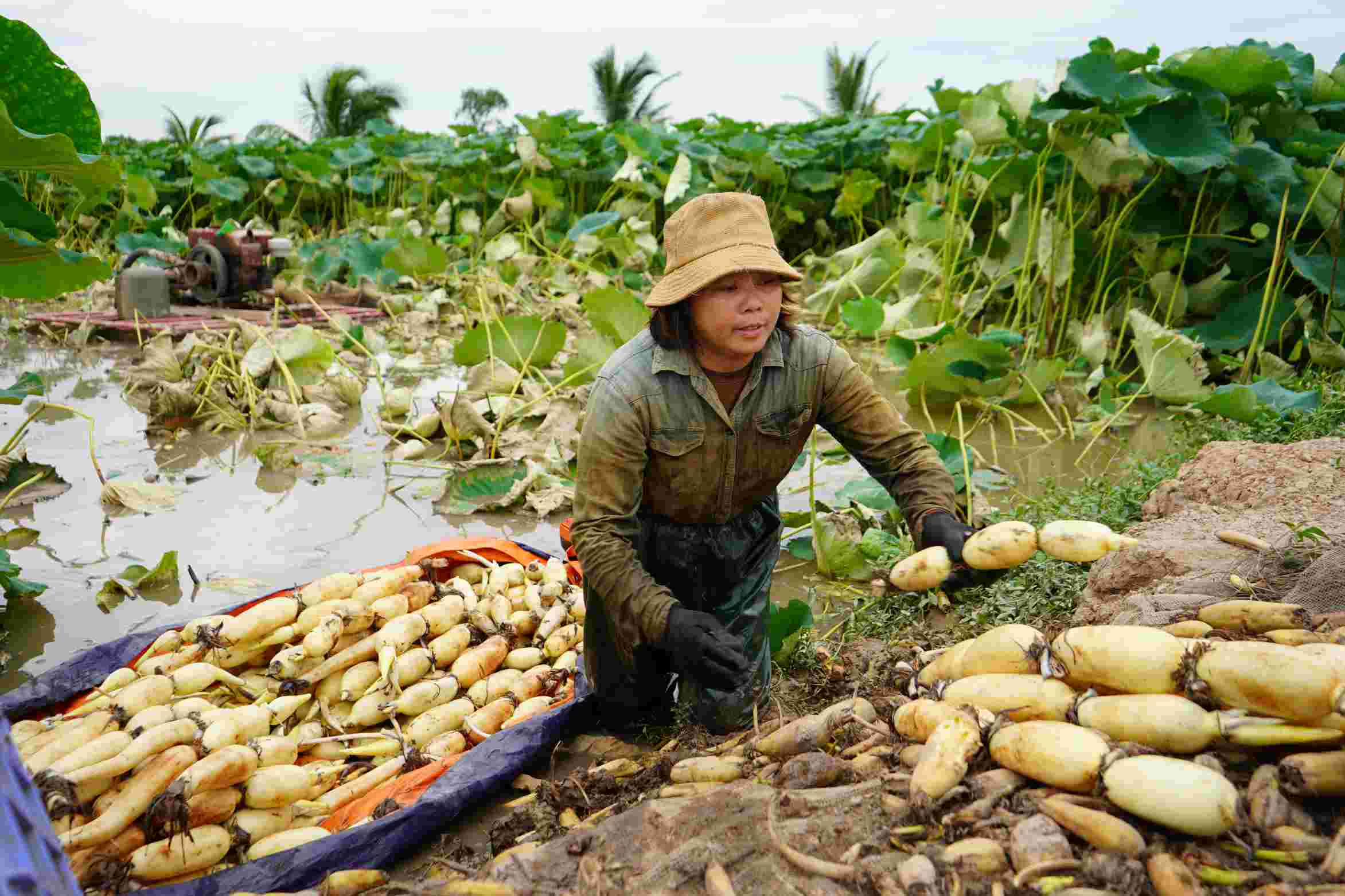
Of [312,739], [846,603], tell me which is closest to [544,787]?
[312,739]

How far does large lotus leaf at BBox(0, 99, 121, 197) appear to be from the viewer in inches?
65.7

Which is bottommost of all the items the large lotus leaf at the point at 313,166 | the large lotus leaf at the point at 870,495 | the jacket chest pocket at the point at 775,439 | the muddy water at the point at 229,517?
the muddy water at the point at 229,517

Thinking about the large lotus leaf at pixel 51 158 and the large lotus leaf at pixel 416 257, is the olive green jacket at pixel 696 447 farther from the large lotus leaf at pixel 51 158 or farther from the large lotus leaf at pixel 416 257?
the large lotus leaf at pixel 416 257

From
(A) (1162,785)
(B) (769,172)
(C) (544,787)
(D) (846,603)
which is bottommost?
(D) (846,603)

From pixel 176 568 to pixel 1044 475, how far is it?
3420 millimetres

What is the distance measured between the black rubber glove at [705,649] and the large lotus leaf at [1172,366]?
11.8ft

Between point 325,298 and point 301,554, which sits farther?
point 325,298

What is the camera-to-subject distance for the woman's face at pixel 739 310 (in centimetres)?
208

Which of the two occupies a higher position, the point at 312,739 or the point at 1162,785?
the point at 1162,785

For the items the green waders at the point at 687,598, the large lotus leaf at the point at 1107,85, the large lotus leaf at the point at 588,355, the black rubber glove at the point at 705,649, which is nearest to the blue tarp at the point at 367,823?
the green waders at the point at 687,598

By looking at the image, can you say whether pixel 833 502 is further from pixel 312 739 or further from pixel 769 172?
pixel 769 172

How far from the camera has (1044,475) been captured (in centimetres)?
439

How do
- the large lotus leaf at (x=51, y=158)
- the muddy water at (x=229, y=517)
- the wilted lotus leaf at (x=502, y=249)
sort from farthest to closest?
the wilted lotus leaf at (x=502, y=249), the muddy water at (x=229, y=517), the large lotus leaf at (x=51, y=158)

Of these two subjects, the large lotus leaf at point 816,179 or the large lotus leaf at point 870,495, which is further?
the large lotus leaf at point 816,179
